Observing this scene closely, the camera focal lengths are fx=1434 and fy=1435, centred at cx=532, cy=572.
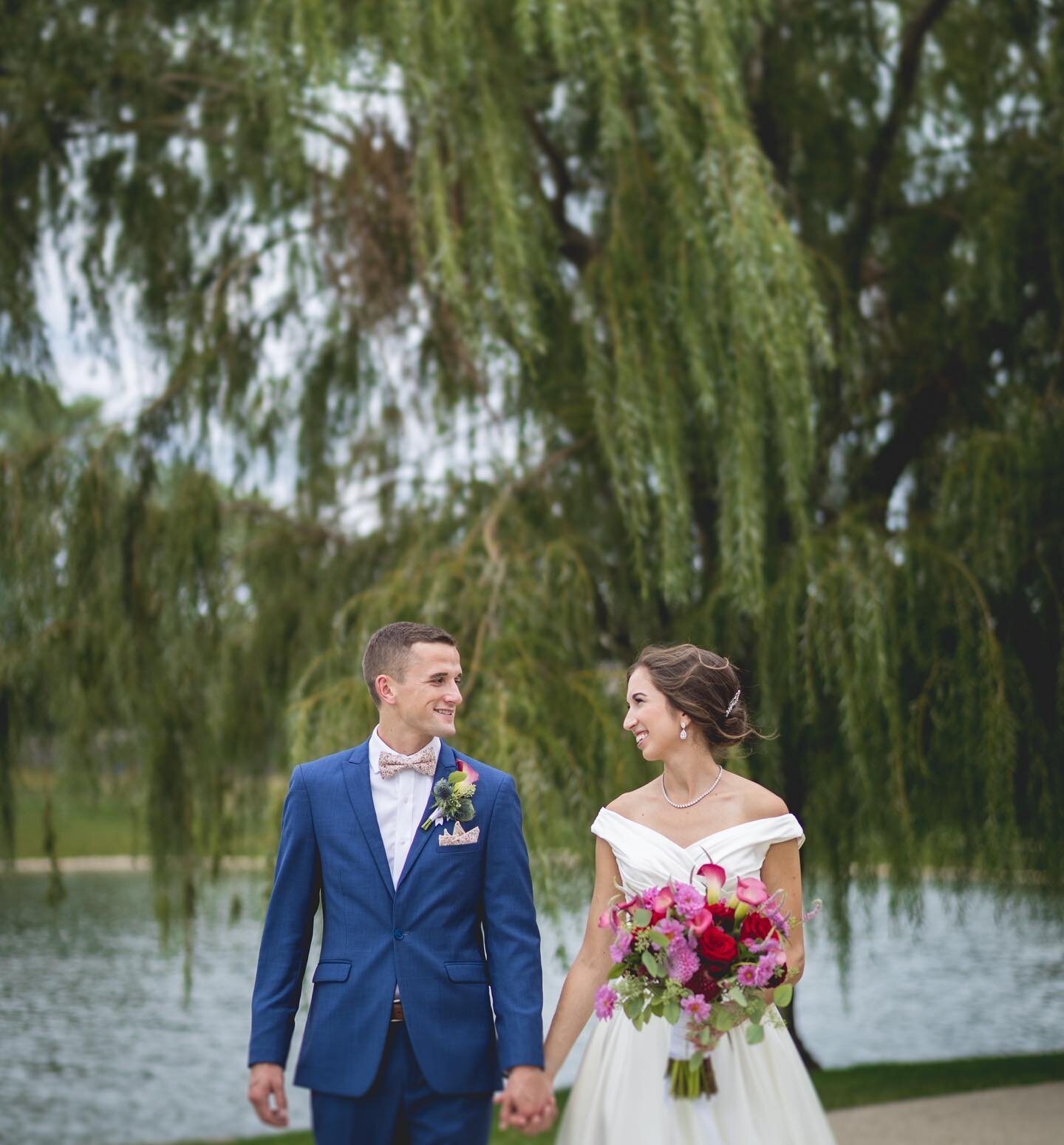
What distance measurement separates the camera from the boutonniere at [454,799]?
281 centimetres

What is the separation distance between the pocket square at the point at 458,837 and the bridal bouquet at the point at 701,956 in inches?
13.6

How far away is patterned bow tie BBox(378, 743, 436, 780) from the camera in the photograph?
2891 millimetres

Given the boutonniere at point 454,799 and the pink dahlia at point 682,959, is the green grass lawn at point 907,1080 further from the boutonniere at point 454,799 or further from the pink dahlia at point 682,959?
the boutonniere at point 454,799

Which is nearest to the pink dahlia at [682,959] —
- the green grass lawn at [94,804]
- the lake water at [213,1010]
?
the lake water at [213,1010]

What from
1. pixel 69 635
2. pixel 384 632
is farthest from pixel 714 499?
pixel 384 632

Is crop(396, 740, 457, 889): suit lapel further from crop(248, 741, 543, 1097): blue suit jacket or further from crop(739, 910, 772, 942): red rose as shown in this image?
crop(739, 910, 772, 942): red rose

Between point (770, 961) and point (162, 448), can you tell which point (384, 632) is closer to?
point (770, 961)

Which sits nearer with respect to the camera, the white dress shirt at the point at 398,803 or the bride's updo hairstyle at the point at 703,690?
the white dress shirt at the point at 398,803

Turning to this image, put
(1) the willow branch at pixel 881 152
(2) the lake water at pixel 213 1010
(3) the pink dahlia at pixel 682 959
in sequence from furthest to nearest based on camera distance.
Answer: (2) the lake water at pixel 213 1010, (1) the willow branch at pixel 881 152, (3) the pink dahlia at pixel 682 959

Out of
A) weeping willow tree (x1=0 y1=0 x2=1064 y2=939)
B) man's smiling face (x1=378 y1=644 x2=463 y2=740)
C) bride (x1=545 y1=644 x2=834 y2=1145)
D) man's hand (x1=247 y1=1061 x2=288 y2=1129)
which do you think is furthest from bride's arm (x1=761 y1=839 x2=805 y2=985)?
weeping willow tree (x1=0 y1=0 x2=1064 y2=939)

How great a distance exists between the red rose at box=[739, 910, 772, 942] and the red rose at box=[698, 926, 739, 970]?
3 centimetres

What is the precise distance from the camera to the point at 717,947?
2779mm

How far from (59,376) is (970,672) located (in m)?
4.51

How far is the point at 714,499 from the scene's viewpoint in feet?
20.9
